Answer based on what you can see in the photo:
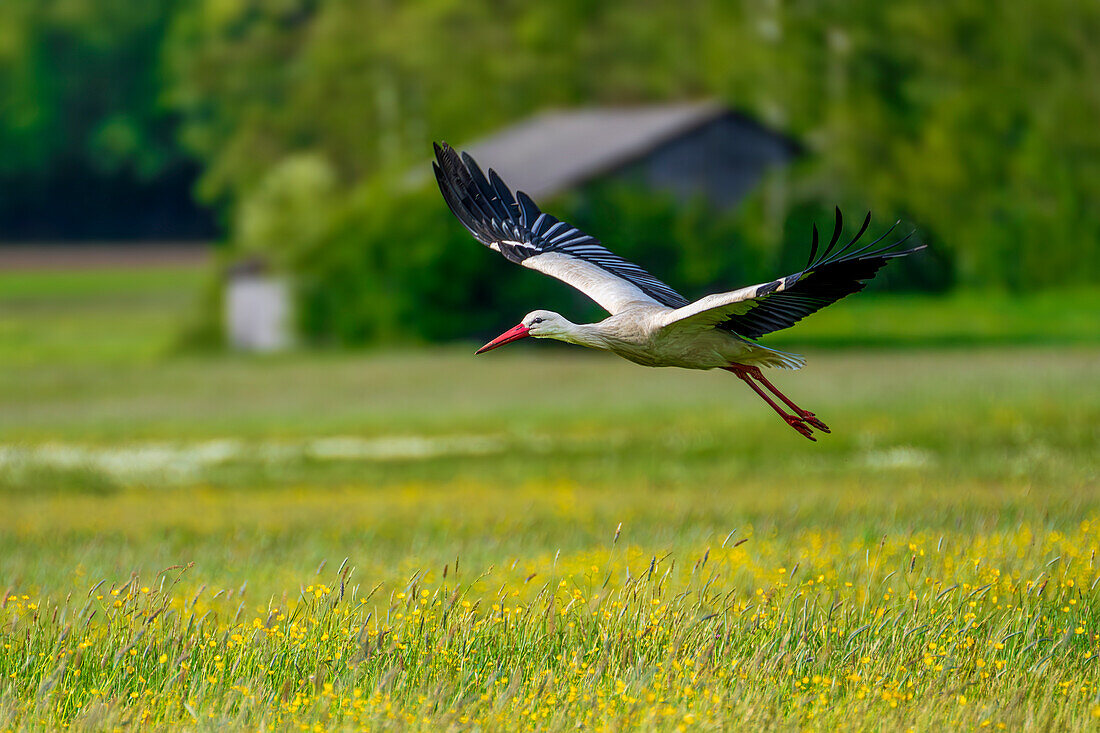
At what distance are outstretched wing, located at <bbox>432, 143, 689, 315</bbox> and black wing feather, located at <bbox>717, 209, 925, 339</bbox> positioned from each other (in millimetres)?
1368

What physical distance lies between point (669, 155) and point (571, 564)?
29933 mm

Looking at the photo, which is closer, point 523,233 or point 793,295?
point 793,295

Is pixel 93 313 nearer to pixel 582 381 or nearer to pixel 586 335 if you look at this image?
pixel 582 381

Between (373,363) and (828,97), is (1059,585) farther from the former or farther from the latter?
(828,97)

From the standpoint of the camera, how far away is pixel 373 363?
1375 inches

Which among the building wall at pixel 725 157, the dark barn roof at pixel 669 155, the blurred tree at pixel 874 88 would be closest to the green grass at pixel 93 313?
the blurred tree at pixel 874 88

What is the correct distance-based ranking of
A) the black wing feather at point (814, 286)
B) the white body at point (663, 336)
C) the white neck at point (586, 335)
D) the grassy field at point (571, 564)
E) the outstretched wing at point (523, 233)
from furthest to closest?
the outstretched wing at point (523, 233), the white neck at point (586, 335), the white body at point (663, 336), the black wing feather at point (814, 286), the grassy field at point (571, 564)

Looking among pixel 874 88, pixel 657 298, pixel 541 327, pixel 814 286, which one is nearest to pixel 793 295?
pixel 814 286

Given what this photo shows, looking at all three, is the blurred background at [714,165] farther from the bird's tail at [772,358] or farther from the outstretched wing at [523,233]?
the bird's tail at [772,358]

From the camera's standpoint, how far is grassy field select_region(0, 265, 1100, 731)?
259 inches

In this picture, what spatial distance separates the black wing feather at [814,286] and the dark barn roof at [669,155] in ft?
95.2

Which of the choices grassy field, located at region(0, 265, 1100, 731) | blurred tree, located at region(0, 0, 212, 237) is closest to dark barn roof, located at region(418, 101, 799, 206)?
grassy field, located at region(0, 265, 1100, 731)

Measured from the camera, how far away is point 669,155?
38656mm

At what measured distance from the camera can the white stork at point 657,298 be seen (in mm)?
7195
